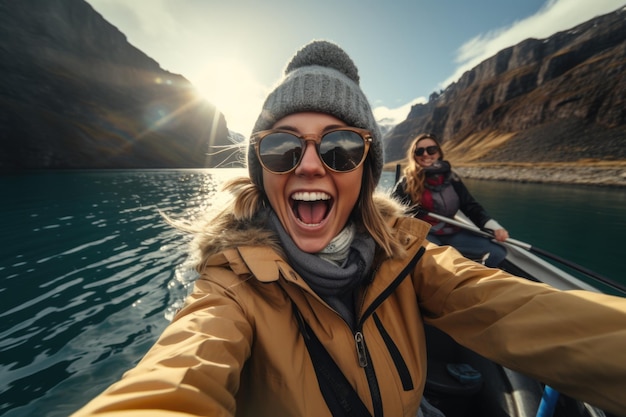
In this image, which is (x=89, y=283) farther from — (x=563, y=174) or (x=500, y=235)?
(x=563, y=174)

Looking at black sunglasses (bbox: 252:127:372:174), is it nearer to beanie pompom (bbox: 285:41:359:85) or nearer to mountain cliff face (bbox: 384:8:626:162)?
beanie pompom (bbox: 285:41:359:85)

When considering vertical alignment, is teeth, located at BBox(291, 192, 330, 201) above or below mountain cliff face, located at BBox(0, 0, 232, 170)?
below

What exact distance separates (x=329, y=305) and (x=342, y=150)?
3.80ft

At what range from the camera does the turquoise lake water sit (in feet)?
12.4

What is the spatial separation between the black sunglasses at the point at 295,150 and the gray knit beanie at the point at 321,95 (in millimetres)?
195

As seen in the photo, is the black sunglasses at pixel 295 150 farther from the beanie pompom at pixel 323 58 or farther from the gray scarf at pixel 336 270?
the beanie pompom at pixel 323 58

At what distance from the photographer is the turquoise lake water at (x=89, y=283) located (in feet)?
12.4

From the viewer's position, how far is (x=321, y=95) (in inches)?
77.9

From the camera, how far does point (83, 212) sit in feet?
46.0

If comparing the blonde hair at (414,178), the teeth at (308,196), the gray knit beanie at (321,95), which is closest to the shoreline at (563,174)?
the blonde hair at (414,178)

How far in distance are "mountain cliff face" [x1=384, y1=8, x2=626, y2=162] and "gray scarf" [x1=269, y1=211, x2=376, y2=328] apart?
6058cm

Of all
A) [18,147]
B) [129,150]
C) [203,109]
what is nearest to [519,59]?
[203,109]

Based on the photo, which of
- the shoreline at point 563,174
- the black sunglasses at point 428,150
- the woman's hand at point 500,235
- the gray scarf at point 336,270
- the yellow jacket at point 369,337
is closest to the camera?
the yellow jacket at point 369,337

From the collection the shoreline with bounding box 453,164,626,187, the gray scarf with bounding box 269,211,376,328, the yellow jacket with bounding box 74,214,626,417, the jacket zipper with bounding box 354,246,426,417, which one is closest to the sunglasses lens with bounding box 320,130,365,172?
the gray scarf with bounding box 269,211,376,328
